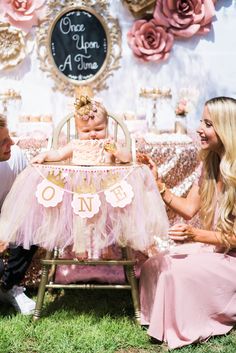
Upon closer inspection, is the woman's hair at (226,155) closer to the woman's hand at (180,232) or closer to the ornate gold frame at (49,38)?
the woman's hand at (180,232)

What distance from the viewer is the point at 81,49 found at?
4.11 metres

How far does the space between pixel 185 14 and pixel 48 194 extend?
2290 mm

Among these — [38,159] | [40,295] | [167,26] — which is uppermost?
[167,26]

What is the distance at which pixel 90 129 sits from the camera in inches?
105

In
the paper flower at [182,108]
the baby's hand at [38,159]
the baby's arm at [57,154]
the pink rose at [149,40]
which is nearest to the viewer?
the baby's hand at [38,159]

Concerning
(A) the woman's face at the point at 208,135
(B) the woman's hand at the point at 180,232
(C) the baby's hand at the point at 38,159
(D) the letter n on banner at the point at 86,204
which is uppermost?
(A) the woman's face at the point at 208,135

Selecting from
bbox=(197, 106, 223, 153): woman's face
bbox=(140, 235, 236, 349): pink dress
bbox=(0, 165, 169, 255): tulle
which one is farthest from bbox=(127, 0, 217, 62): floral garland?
bbox=(140, 235, 236, 349): pink dress

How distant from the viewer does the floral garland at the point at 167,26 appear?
3988 mm

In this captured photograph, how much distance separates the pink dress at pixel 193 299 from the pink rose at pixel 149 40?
215 centimetres

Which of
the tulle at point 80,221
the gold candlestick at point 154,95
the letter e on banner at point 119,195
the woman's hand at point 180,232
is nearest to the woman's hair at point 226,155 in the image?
the woman's hand at point 180,232

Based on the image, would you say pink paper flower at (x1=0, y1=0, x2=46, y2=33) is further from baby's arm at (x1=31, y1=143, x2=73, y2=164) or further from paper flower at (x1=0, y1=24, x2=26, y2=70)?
baby's arm at (x1=31, y1=143, x2=73, y2=164)

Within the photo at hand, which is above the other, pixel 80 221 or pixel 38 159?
pixel 38 159

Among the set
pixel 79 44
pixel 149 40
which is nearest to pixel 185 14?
pixel 149 40

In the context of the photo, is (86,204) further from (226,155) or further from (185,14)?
(185,14)
